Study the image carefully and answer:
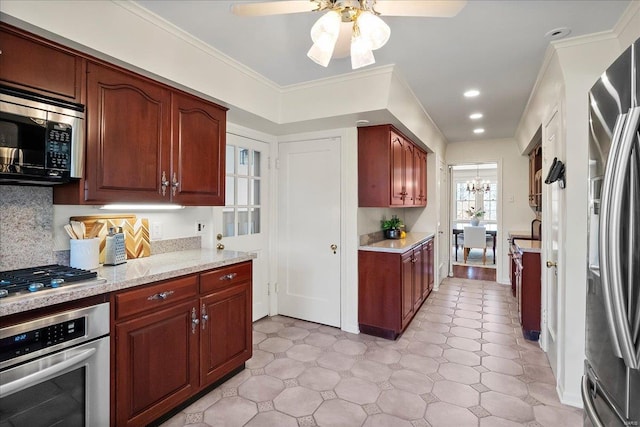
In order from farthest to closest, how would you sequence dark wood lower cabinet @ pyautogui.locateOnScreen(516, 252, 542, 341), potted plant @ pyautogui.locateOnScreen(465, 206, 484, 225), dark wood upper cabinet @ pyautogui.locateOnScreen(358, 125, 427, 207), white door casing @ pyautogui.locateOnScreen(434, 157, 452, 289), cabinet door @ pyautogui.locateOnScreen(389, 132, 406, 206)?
potted plant @ pyautogui.locateOnScreen(465, 206, 484, 225) < white door casing @ pyautogui.locateOnScreen(434, 157, 452, 289) < cabinet door @ pyautogui.locateOnScreen(389, 132, 406, 206) < dark wood upper cabinet @ pyautogui.locateOnScreen(358, 125, 427, 207) < dark wood lower cabinet @ pyautogui.locateOnScreen(516, 252, 542, 341)

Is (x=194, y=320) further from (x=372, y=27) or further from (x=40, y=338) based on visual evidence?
(x=372, y=27)

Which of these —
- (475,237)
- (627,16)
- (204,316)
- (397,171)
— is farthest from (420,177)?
(204,316)

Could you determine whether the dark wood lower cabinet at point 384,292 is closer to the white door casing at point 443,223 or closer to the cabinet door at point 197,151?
the cabinet door at point 197,151

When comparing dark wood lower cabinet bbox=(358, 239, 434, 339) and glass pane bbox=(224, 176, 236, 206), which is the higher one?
glass pane bbox=(224, 176, 236, 206)

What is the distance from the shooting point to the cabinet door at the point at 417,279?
3.74m

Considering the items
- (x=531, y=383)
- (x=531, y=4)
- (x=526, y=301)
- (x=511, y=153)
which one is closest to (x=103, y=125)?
(x=531, y=4)

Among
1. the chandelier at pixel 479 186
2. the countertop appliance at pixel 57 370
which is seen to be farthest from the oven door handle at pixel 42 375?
the chandelier at pixel 479 186

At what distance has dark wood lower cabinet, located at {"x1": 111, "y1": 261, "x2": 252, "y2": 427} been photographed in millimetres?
1699

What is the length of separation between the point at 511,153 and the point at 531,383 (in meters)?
4.08

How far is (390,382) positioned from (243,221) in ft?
6.62

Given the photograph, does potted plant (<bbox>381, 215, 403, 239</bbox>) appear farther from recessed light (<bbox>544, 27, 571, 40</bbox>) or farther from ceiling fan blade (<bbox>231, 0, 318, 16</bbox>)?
ceiling fan blade (<bbox>231, 0, 318, 16</bbox>)

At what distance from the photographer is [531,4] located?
73.8 inches

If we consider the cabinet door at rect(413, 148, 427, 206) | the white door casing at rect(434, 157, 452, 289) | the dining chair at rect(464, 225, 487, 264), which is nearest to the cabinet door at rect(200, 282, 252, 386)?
the cabinet door at rect(413, 148, 427, 206)

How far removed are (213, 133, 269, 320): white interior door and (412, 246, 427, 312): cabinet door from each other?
1.66 meters
